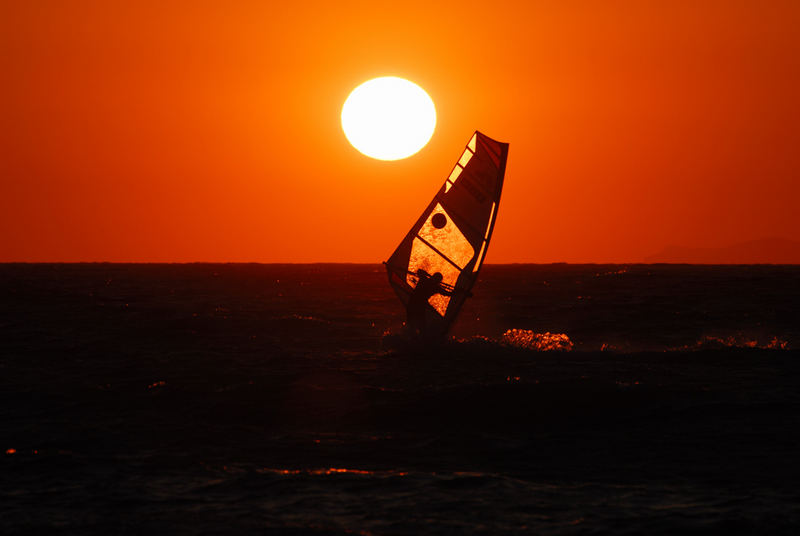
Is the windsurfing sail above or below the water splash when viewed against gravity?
above

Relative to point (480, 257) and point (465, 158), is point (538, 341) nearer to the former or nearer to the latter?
point (480, 257)

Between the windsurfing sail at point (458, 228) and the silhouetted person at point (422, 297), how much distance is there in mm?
134

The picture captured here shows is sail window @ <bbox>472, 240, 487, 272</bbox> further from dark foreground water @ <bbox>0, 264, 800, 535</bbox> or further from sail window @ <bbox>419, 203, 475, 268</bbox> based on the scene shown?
dark foreground water @ <bbox>0, 264, 800, 535</bbox>

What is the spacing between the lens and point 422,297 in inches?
912

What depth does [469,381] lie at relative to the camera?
1841 cm

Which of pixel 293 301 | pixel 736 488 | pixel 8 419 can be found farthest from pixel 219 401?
pixel 293 301

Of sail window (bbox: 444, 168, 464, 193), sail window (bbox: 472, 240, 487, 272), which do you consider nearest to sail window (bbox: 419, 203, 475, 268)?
sail window (bbox: 472, 240, 487, 272)

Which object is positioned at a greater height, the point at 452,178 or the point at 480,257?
the point at 452,178

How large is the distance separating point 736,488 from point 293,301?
3826 cm

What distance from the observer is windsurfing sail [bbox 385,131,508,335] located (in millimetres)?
22203

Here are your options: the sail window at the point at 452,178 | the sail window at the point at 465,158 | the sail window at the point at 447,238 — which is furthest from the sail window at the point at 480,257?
the sail window at the point at 465,158

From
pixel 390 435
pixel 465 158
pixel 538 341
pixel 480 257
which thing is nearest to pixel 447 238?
pixel 480 257

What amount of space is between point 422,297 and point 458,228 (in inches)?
83.3

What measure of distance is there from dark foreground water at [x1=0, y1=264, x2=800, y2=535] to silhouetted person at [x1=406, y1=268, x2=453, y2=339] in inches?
33.9
